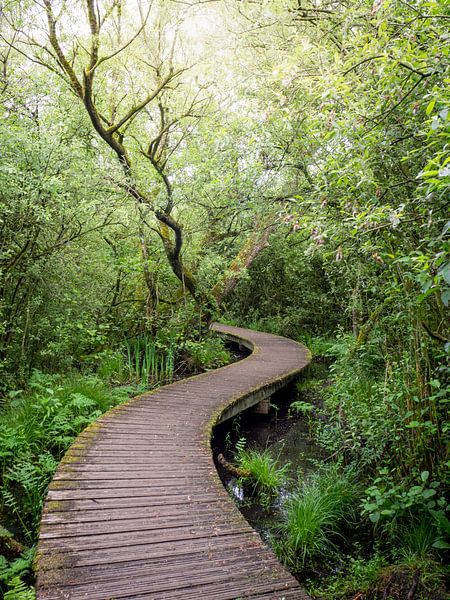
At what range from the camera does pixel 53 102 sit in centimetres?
768

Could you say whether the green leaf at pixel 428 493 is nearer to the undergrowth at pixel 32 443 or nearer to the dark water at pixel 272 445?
the dark water at pixel 272 445

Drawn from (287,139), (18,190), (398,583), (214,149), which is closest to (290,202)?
(287,139)

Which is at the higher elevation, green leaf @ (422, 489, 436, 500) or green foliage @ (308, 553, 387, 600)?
green leaf @ (422, 489, 436, 500)

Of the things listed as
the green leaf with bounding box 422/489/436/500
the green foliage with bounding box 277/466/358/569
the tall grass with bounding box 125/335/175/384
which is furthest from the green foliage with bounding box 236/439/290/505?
the tall grass with bounding box 125/335/175/384

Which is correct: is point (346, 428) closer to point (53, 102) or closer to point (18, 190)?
point (18, 190)

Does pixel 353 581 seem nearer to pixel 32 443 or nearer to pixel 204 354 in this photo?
pixel 32 443

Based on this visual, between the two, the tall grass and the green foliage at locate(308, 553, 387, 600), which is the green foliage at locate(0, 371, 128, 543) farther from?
the green foliage at locate(308, 553, 387, 600)

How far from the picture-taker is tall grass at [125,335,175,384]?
8.28m

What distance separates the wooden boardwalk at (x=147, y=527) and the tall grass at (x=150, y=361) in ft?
8.37

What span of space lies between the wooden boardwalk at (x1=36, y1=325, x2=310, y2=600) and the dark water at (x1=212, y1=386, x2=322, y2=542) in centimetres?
88

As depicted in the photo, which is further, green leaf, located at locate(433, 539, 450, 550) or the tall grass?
the tall grass

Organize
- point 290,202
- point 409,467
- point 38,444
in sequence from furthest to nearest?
point 290,202, point 38,444, point 409,467

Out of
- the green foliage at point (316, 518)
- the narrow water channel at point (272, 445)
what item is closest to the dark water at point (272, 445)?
the narrow water channel at point (272, 445)

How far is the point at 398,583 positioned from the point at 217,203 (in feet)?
25.8
